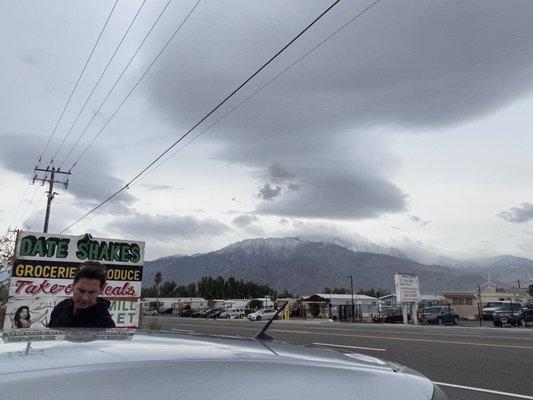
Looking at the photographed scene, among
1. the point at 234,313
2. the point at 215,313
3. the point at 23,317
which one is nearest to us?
the point at 23,317

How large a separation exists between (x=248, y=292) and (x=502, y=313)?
99.5 metres

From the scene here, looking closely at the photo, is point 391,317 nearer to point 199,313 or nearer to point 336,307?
point 336,307

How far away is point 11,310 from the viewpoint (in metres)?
10.3

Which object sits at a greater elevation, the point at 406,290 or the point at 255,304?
the point at 406,290

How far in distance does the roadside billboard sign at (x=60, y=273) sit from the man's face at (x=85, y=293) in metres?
5.27

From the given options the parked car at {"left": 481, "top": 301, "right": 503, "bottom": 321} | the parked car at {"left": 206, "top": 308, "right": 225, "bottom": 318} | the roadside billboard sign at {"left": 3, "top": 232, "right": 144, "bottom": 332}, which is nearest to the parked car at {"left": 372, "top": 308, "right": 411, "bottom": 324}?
the parked car at {"left": 481, "top": 301, "right": 503, "bottom": 321}

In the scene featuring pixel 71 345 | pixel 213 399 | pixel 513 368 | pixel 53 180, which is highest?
pixel 53 180

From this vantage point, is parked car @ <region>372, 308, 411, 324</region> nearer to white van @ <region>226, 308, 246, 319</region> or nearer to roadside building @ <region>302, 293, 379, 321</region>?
Answer: roadside building @ <region>302, 293, 379, 321</region>

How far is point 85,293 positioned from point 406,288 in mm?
45307

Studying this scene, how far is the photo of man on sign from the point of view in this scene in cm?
495

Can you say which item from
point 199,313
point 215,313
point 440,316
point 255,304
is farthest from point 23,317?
point 255,304

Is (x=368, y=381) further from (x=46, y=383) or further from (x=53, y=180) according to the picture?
(x=53, y=180)

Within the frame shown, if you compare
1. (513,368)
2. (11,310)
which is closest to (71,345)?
(11,310)

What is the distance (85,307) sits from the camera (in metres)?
5.11
